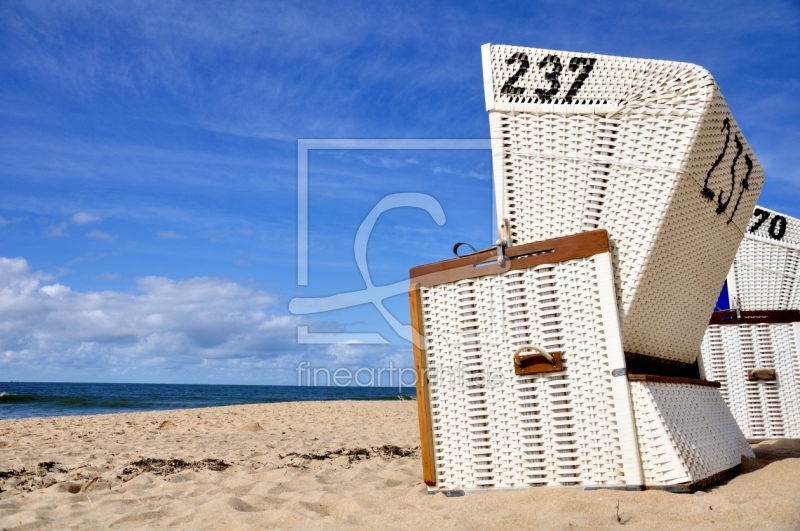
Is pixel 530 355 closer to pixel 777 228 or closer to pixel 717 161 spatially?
pixel 717 161

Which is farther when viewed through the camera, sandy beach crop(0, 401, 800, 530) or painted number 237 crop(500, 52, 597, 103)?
painted number 237 crop(500, 52, 597, 103)

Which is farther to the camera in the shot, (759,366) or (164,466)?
(759,366)

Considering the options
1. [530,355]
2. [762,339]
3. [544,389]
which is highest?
[762,339]

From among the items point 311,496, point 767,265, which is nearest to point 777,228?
point 767,265

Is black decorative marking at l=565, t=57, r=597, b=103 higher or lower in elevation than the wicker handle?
higher

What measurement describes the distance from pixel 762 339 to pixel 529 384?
2676mm

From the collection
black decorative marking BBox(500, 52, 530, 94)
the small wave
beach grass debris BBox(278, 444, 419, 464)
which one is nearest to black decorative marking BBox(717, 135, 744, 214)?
black decorative marking BBox(500, 52, 530, 94)

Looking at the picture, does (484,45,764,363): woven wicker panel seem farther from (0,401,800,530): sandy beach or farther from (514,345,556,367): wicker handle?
(0,401,800,530): sandy beach

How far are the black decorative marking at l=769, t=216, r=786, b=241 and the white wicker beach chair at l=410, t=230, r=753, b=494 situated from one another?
2296 millimetres

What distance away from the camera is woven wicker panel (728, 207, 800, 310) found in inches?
169

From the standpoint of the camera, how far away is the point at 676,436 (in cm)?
218

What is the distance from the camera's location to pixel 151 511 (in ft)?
8.11

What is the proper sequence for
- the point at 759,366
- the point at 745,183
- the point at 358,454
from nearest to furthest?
the point at 745,183 → the point at 759,366 → the point at 358,454

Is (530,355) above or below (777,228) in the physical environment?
below
